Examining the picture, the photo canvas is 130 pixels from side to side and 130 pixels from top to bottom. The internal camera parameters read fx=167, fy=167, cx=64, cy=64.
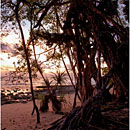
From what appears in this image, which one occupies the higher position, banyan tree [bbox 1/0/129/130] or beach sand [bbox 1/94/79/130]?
banyan tree [bbox 1/0/129/130]

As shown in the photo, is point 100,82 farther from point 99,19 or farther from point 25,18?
Answer: point 25,18

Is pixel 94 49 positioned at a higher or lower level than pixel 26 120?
higher

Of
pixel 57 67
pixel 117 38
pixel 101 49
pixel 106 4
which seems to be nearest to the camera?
pixel 101 49

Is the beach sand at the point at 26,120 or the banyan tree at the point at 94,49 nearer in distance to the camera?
the banyan tree at the point at 94,49

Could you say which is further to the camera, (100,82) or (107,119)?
(100,82)

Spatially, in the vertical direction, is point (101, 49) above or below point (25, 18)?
below

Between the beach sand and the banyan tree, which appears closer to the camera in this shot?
the banyan tree

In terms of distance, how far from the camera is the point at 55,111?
608cm

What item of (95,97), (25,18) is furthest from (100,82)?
(25,18)

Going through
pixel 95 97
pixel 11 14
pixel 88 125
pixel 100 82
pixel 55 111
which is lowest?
pixel 55 111

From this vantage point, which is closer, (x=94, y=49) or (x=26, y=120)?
(x=94, y=49)

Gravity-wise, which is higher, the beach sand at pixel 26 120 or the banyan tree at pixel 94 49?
the banyan tree at pixel 94 49

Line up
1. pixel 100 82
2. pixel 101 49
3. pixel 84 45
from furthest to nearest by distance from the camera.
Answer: pixel 84 45, pixel 101 49, pixel 100 82

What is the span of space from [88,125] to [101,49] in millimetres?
2363
